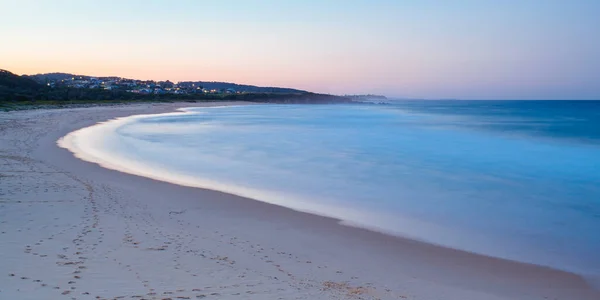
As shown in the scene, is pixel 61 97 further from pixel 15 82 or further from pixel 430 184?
pixel 430 184

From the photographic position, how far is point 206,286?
15.0 feet

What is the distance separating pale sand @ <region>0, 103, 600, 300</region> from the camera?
456cm

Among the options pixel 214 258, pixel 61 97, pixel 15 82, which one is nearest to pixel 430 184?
pixel 214 258

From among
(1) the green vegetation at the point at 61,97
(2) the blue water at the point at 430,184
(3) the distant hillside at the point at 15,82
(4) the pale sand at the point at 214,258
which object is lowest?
(2) the blue water at the point at 430,184

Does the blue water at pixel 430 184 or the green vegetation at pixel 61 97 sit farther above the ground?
the green vegetation at pixel 61 97

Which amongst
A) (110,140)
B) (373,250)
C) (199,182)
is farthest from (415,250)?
(110,140)

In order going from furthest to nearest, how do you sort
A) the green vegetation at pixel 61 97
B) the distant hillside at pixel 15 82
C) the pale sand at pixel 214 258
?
the distant hillside at pixel 15 82
the green vegetation at pixel 61 97
the pale sand at pixel 214 258

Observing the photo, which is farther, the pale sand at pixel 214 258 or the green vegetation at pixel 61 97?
the green vegetation at pixel 61 97

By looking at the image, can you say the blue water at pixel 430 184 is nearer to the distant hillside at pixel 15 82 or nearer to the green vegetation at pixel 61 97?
the green vegetation at pixel 61 97

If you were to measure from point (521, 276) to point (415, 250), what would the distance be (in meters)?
1.41

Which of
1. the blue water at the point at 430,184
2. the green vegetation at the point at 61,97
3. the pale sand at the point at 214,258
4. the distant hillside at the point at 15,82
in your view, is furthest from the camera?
the distant hillside at the point at 15,82

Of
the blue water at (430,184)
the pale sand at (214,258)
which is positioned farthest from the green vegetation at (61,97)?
the pale sand at (214,258)

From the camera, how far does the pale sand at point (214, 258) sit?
4.56m

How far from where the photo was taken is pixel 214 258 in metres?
5.56
